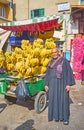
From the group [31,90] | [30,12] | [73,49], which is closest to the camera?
[31,90]

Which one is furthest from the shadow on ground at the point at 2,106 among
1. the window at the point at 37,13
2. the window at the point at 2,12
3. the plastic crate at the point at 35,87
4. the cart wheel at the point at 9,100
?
the window at the point at 2,12

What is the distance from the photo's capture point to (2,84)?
817 cm

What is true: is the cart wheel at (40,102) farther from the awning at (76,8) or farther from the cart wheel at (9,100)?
the awning at (76,8)

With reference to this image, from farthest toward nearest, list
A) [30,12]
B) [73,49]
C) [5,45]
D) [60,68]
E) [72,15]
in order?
[30,12], [5,45], [72,15], [73,49], [60,68]

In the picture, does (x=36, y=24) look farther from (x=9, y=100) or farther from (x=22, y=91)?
(x=22, y=91)

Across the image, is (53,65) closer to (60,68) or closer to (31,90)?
(60,68)

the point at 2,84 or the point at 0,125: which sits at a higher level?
the point at 2,84

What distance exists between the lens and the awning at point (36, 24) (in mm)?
20578

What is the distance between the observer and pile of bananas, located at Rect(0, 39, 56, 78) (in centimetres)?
820

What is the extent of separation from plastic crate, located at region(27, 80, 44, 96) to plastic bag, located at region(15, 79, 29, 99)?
0.28 metres

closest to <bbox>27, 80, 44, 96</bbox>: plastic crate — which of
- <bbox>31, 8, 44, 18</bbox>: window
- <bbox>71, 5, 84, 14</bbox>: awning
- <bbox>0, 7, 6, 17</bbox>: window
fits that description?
<bbox>71, 5, 84, 14</bbox>: awning

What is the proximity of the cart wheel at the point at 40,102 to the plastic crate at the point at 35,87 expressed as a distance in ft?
0.40

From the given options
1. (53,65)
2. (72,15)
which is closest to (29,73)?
(53,65)

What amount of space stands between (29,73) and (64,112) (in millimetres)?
1655
